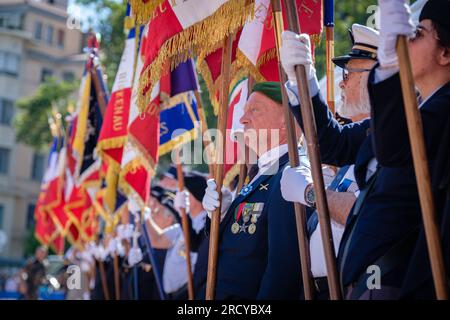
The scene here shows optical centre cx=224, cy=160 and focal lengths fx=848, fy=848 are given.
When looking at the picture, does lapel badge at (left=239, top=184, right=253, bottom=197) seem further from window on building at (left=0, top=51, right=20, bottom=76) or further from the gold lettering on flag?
window on building at (left=0, top=51, right=20, bottom=76)

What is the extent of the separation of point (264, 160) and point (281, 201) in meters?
0.59

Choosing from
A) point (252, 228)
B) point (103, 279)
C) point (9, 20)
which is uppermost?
point (9, 20)

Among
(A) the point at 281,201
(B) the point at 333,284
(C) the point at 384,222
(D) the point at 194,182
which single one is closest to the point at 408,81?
(C) the point at 384,222

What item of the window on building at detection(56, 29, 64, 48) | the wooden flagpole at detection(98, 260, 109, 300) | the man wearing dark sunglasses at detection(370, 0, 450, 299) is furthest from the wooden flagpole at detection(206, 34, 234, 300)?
the window on building at detection(56, 29, 64, 48)

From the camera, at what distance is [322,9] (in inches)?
222

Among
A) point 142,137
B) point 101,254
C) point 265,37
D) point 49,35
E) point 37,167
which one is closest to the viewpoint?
point 265,37

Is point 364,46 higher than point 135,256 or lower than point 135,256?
higher

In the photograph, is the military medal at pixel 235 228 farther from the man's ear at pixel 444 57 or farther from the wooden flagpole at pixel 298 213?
the man's ear at pixel 444 57

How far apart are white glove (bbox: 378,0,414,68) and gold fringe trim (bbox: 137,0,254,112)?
1821 millimetres

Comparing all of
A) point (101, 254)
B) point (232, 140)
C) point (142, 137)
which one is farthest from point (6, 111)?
point (232, 140)

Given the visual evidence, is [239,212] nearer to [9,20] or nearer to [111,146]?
[111,146]

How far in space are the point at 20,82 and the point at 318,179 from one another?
154 feet

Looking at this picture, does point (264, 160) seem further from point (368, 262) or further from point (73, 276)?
point (73, 276)

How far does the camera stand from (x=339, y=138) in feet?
13.3
